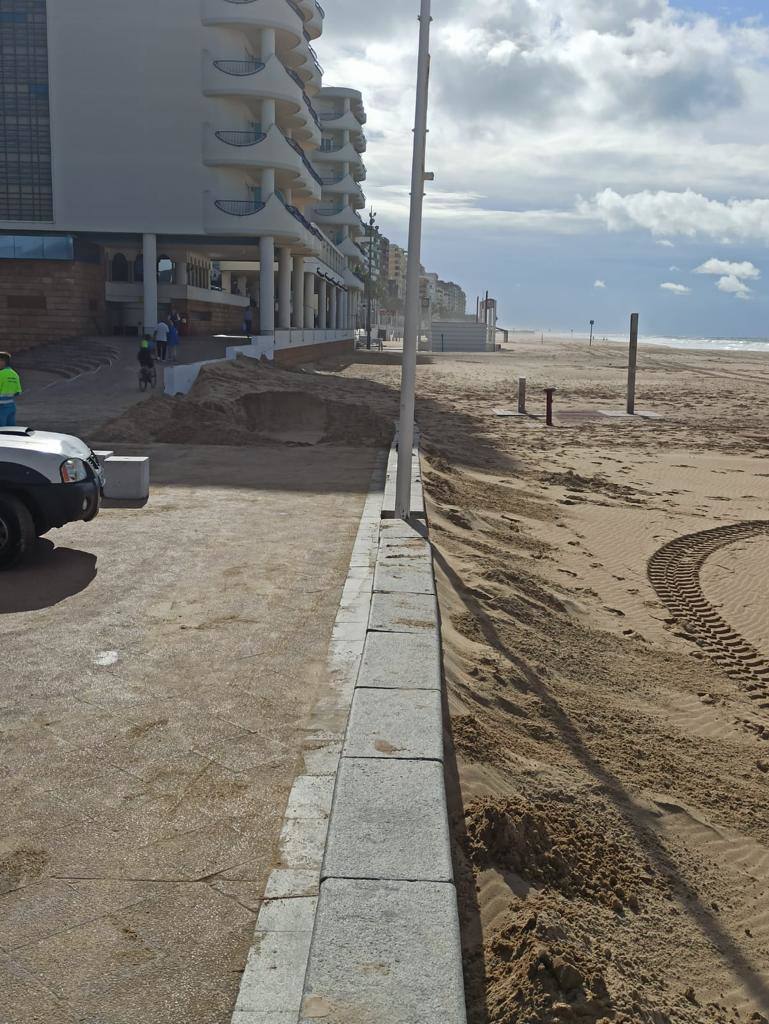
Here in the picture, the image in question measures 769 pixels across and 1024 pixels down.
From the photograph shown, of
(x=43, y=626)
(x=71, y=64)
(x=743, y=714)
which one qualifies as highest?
(x=71, y=64)

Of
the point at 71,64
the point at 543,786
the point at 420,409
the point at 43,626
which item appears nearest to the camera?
the point at 543,786

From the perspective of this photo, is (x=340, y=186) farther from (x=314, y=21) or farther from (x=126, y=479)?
(x=126, y=479)

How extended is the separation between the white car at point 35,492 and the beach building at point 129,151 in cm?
3311

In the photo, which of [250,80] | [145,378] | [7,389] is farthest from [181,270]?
[7,389]

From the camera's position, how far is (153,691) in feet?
20.2

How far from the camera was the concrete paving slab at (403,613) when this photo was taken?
21.8 feet

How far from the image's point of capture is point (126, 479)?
1245cm

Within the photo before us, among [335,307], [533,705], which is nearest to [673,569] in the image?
[533,705]

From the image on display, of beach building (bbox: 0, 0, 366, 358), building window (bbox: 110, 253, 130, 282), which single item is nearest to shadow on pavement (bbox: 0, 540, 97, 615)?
beach building (bbox: 0, 0, 366, 358)

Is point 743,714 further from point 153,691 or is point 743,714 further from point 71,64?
point 71,64

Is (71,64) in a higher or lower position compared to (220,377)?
higher

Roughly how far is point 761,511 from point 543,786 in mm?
11706

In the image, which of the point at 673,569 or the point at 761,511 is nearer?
the point at 673,569

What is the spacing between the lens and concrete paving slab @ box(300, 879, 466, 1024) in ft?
9.77
